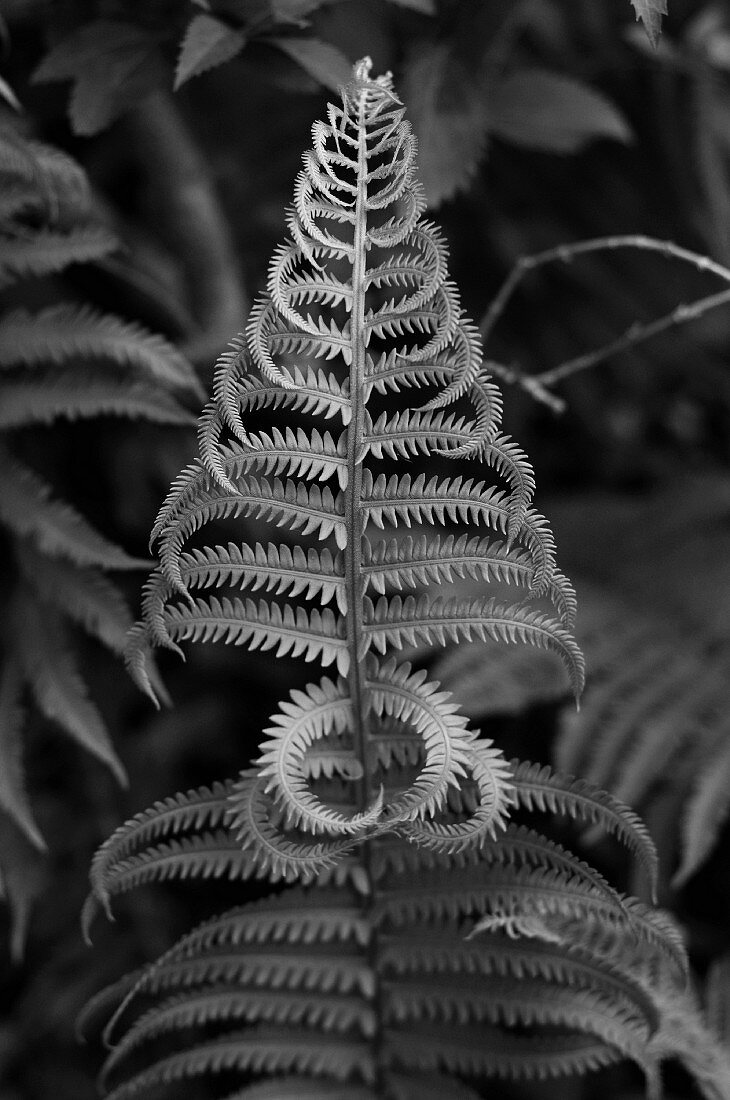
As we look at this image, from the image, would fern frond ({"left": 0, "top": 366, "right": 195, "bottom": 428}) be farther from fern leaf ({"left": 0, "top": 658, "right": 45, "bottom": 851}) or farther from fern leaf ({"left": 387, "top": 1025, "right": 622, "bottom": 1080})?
fern leaf ({"left": 387, "top": 1025, "right": 622, "bottom": 1080})

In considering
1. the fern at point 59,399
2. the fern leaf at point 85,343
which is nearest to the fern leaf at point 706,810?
the fern at point 59,399

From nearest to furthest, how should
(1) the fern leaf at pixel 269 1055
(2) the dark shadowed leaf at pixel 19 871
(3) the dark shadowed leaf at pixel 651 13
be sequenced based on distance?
(3) the dark shadowed leaf at pixel 651 13 → (1) the fern leaf at pixel 269 1055 → (2) the dark shadowed leaf at pixel 19 871

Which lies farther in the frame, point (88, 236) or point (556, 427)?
point (556, 427)

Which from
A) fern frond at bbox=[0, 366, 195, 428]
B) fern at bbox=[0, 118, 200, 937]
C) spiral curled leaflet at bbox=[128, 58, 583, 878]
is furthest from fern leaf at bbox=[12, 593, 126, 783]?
spiral curled leaflet at bbox=[128, 58, 583, 878]

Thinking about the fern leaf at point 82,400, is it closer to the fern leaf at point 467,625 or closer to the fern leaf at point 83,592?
the fern leaf at point 83,592

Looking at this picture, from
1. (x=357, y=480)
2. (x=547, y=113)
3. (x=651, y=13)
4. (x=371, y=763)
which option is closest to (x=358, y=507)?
(x=357, y=480)

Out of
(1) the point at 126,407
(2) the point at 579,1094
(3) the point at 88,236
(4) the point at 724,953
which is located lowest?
(2) the point at 579,1094

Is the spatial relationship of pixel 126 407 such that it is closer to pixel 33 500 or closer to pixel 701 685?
pixel 33 500

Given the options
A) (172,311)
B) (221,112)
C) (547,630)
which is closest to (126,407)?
(172,311)
